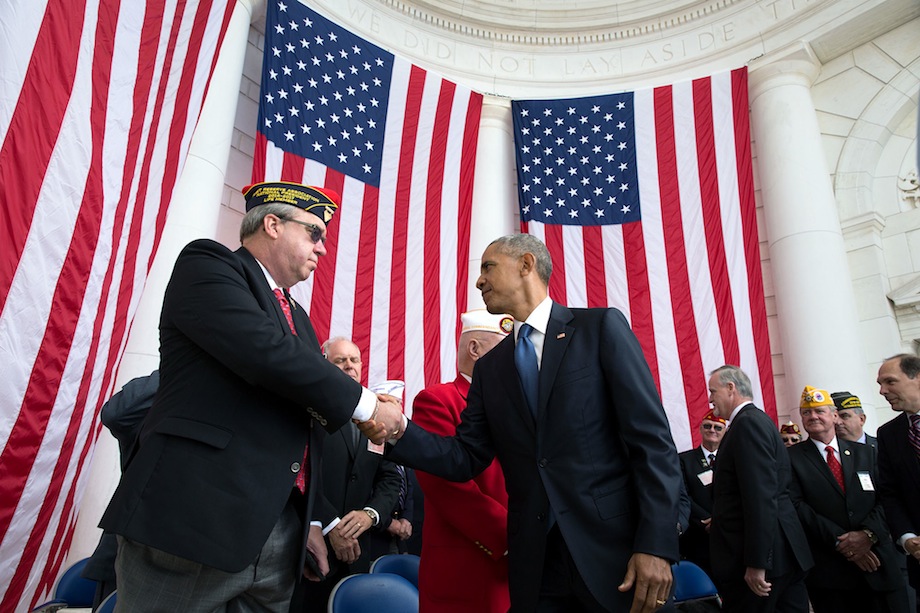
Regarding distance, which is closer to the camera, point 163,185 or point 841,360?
point 163,185

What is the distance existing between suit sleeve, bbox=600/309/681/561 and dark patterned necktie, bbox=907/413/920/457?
2.54 m

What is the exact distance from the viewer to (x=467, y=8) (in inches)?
373

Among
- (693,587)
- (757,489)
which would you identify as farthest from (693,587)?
(757,489)

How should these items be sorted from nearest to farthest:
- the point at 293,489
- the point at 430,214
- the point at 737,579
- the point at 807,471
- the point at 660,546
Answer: the point at 660,546 < the point at 293,489 < the point at 737,579 < the point at 807,471 < the point at 430,214

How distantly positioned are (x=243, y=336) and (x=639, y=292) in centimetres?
683

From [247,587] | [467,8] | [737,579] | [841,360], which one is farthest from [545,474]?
[467,8]

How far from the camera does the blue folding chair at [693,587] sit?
3.62 metres

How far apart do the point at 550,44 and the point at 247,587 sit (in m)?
9.72

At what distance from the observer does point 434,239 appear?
24.9ft

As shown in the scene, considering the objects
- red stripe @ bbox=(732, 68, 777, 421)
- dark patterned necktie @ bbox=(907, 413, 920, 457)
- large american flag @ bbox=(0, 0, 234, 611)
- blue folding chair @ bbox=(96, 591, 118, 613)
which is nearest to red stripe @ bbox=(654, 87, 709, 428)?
red stripe @ bbox=(732, 68, 777, 421)

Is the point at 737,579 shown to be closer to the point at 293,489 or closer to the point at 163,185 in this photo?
the point at 293,489

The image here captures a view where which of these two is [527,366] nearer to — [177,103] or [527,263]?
[527,263]

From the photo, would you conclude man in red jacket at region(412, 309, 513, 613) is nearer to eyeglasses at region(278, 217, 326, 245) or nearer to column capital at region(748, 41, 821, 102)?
eyeglasses at region(278, 217, 326, 245)

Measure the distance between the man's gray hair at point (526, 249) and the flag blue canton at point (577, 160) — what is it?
6.17 meters
